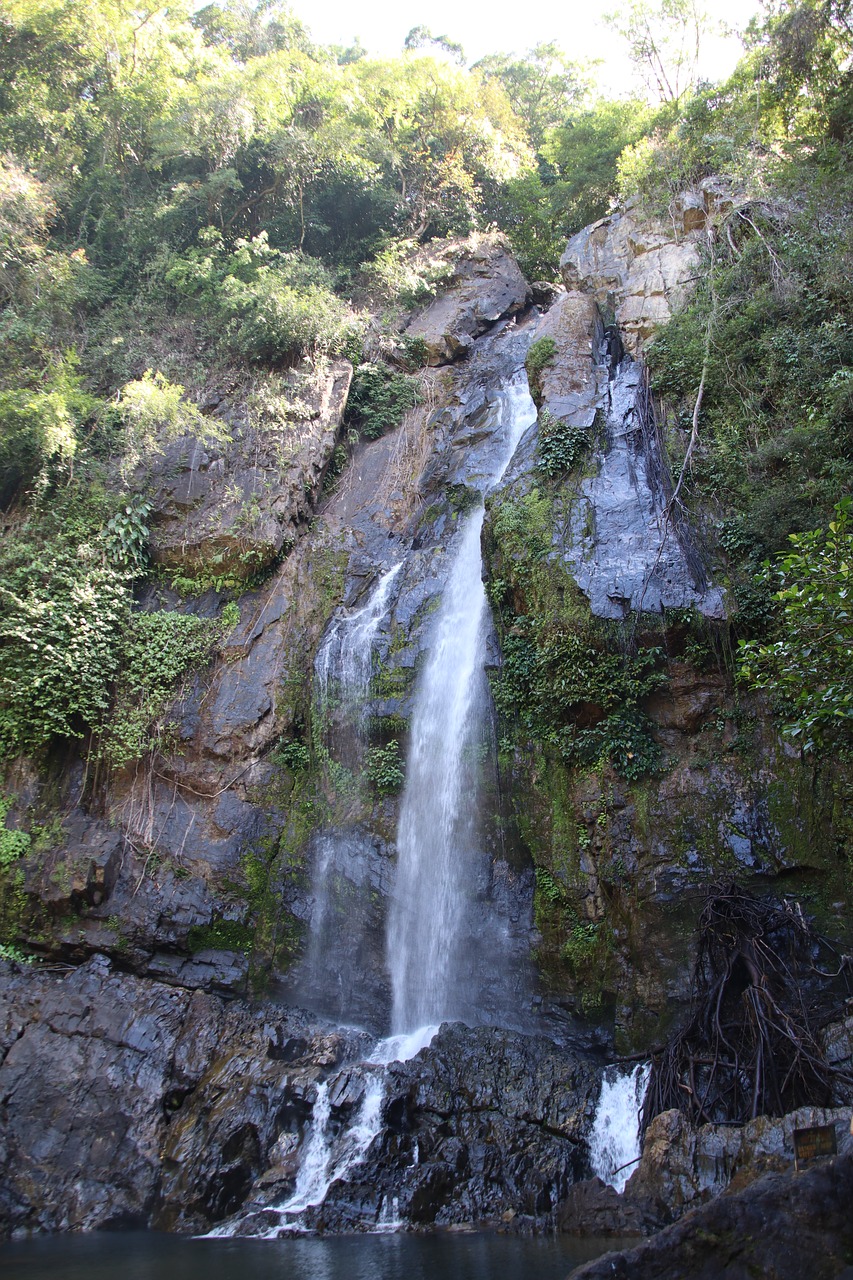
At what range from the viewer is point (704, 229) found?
1666cm

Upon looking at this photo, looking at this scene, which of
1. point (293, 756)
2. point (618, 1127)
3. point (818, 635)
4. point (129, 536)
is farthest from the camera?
point (129, 536)

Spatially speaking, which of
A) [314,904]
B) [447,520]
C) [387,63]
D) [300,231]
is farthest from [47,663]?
[387,63]

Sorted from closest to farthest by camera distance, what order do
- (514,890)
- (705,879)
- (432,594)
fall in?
(705,879) < (514,890) < (432,594)

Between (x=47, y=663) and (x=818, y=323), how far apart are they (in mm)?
13545

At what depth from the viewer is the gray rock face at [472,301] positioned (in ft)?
66.0

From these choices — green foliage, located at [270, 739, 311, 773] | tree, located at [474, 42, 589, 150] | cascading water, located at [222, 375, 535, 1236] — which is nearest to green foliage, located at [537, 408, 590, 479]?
cascading water, located at [222, 375, 535, 1236]

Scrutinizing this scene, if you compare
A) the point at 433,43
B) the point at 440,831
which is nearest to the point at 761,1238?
the point at 440,831

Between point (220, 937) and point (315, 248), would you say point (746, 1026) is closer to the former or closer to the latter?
point (220, 937)

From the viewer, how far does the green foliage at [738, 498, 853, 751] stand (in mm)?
7066

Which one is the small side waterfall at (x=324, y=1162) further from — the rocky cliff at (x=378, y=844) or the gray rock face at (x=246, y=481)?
the gray rock face at (x=246, y=481)

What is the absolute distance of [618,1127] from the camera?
8.52 meters

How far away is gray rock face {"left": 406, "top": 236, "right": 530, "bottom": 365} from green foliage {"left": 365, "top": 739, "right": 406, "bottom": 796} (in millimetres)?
11489

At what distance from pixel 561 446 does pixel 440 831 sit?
6.49 meters

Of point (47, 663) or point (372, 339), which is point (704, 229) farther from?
point (47, 663)
